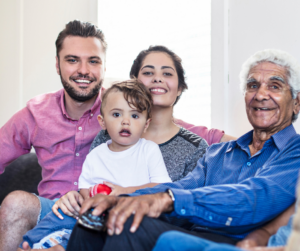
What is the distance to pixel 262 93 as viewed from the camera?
5.46 ft

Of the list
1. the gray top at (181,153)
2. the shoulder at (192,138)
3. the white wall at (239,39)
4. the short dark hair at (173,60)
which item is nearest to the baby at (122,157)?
the gray top at (181,153)

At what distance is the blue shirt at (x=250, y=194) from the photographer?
4.08 feet

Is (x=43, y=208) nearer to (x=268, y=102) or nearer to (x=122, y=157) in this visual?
(x=122, y=157)

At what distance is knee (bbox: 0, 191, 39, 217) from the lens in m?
1.87

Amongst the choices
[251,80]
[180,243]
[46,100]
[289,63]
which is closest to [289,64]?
[289,63]

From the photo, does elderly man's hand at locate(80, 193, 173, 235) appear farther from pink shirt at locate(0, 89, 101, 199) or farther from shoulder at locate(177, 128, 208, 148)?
pink shirt at locate(0, 89, 101, 199)

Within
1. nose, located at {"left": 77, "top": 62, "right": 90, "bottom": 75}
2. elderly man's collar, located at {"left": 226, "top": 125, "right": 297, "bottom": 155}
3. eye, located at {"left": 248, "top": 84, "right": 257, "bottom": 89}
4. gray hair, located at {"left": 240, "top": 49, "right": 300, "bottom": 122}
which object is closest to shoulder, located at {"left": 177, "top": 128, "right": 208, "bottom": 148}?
elderly man's collar, located at {"left": 226, "top": 125, "right": 297, "bottom": 155}

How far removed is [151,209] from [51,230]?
751 millimetres

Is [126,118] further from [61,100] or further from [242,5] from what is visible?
[242,5]

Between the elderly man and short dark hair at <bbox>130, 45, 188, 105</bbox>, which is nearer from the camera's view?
the elderly man

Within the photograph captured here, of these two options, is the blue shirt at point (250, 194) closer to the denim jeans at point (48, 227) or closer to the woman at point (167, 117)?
the woman at point (167, 117)

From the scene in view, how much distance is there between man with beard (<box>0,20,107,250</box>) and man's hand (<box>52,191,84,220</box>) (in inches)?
19.1

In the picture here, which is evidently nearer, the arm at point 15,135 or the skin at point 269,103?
the skin at point 269,103

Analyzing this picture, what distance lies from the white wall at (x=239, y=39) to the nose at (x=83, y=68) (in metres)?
0.98
